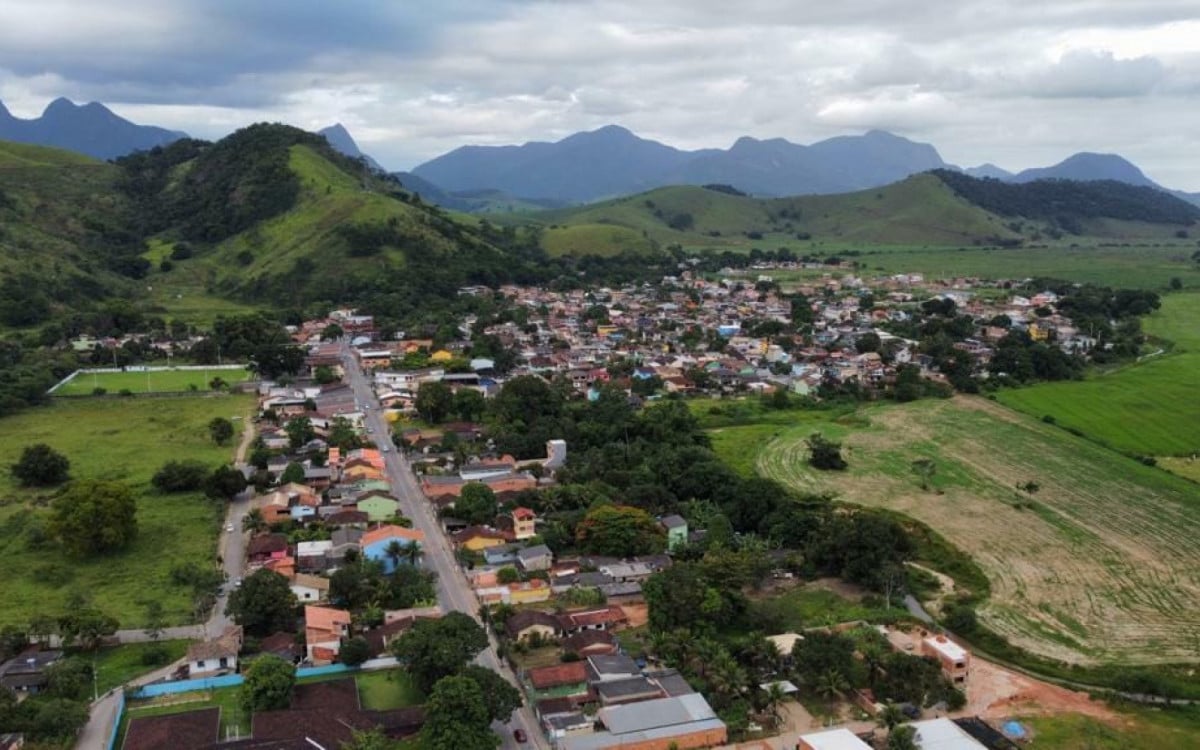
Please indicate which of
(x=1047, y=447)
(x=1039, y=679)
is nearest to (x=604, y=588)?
(x=1039, y=679)

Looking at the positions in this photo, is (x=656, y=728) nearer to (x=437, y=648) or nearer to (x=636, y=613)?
(x=437, y=648)

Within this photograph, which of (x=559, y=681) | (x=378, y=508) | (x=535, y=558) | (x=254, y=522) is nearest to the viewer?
(x=559, y=681)

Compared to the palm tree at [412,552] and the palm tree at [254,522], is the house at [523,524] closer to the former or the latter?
the palm tree at [412,552]

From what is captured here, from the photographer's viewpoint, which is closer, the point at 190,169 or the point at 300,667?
the point at 300,667

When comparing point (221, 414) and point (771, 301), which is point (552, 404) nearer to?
point (221, 414)

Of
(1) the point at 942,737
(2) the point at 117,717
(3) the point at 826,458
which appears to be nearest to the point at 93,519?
(2) the point at 117,717

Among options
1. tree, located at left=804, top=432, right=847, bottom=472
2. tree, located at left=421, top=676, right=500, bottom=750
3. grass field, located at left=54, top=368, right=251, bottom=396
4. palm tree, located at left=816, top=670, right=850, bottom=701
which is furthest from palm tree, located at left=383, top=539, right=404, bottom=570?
grass field, located at left=54, top=368, right=251, bottom=396
